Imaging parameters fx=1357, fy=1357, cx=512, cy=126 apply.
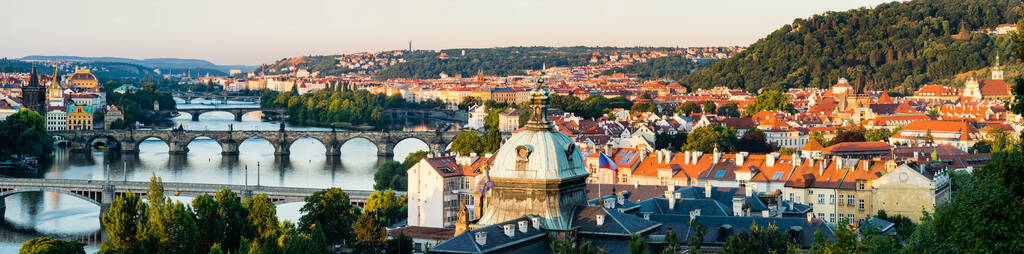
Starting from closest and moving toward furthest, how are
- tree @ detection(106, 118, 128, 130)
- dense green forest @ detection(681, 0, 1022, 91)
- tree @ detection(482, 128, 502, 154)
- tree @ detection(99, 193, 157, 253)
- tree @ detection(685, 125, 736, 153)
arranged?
tree @ detection(99, 193, 157, 253), tree @ detection(482, 128, 502, 154), tree @ detection(685, 125, 736, 153), tree @ detection(106, 118, 128, 130), dense green forest @ detection(681, 0, 1022, 91)

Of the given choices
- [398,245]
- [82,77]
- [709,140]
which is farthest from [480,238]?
[82,77]

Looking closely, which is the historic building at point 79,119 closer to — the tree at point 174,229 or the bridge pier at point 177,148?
the bridge pier at point 177,148

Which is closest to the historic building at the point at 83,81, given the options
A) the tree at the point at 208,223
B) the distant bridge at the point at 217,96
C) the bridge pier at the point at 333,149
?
the distant bridge at the point at 217,96

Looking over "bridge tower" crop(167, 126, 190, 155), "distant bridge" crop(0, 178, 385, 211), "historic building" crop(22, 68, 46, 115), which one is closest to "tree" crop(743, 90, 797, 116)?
"bridge tower" crop(167, 126, 190, 155)

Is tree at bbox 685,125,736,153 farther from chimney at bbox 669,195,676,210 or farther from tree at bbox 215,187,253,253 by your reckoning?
tree at bbox 215,187,253,253

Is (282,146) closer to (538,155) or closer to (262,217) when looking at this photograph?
(262,217)

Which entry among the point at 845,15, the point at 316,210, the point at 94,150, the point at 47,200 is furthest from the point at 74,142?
the point at 845,15

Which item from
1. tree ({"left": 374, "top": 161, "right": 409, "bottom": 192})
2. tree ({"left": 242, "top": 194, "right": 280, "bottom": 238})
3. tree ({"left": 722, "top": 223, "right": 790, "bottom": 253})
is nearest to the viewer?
tree ({"left": 722, "top": 223, "right": 790, "bottom": 253})
